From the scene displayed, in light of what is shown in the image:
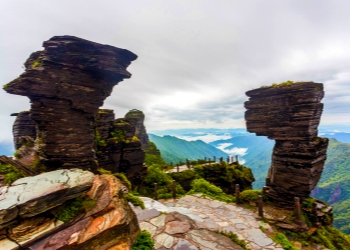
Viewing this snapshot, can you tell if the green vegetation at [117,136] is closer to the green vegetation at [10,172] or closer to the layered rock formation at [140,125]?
the green vegetation at [10,172]

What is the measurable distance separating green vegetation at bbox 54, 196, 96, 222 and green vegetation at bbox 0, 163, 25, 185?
7.20m

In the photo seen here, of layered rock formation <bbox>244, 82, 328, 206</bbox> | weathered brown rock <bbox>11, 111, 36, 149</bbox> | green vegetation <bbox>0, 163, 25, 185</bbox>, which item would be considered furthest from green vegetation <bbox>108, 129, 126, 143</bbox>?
layered rock formation <bbox>244, 82, 328, 206</bbox>

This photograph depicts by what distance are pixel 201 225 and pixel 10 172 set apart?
9883mm

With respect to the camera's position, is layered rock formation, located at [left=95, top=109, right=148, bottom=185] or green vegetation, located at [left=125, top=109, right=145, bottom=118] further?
green vegetation, located at [left=125, top=109, right=145, bottom=118]

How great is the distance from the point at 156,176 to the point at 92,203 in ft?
70.2

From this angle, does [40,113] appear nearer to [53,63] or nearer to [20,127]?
[53,63]

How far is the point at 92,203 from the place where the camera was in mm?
4695

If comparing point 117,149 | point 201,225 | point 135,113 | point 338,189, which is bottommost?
point 338,189

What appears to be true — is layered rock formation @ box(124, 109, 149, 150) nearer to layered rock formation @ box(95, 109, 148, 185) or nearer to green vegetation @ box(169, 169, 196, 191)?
green vegetation @ box(169, 169, 196, 191)

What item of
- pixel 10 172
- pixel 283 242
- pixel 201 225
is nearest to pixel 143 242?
pixel 201 225

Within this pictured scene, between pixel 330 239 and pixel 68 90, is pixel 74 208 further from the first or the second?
pixel 330 239

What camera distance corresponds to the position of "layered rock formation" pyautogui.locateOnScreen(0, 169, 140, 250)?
365 cm

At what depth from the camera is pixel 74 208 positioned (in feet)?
14.5

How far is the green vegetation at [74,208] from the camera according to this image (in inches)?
166
